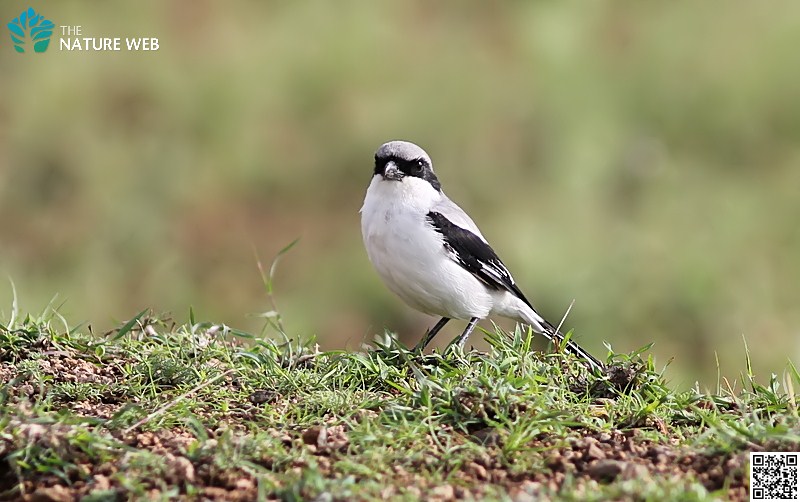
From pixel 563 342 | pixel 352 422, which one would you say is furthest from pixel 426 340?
pixel 352 422

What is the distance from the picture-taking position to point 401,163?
22.2 ft

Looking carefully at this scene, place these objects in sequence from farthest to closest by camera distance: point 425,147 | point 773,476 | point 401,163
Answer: point 425,147
point 401,163
point 773,476

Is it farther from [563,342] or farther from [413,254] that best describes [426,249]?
[563,342]

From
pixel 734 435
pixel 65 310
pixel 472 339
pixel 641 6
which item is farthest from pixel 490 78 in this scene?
pixel 734 435

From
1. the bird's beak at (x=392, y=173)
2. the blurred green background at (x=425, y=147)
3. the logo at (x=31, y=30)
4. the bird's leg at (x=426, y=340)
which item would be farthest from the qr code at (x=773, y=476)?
the logo at (x=31, y=30)

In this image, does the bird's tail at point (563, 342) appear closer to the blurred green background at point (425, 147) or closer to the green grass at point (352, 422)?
the green grass at point (352, 422)

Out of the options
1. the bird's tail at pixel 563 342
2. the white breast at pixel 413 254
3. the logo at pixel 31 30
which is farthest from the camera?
the logo at pixel 31 30

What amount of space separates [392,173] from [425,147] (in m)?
4.24

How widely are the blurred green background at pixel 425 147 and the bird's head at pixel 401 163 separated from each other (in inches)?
92.4

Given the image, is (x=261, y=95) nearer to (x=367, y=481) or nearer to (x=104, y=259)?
(x=104, y=259)

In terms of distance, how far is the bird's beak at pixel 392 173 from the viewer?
6656 mm

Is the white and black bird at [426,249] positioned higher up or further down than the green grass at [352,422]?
higher up

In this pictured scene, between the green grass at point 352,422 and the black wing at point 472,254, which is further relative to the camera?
the black wing at point 472,254

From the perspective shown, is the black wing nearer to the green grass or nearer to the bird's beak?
the bird's beak
